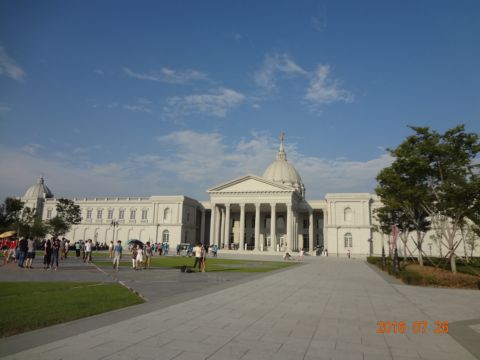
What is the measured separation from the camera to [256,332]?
26.7 ft

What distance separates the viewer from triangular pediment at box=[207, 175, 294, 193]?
73625mm

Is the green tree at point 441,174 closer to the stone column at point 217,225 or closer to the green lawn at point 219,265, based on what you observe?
the green lawn at point 219,265

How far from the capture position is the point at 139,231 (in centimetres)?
8819

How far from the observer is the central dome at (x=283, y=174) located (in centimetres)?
9619

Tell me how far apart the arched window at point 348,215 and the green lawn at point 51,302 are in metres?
65.3

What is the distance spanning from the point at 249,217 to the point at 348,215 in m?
24.7

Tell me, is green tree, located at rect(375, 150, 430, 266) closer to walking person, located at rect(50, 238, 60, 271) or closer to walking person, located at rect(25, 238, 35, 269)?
walking person, located at rect(50, 238, 60, 271)

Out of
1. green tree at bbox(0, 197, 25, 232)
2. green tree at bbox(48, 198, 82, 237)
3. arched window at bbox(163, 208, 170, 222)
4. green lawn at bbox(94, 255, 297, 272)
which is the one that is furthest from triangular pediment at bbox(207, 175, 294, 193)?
green lawn at bbox(94, 255, 297, 272)

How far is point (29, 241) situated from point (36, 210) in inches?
3217

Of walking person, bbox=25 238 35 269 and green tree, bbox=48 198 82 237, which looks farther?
green tree, bbox=48 198 82 237

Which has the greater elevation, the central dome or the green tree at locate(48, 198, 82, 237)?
the central dome

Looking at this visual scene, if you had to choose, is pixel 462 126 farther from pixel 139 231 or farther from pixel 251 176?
pixel 139 231

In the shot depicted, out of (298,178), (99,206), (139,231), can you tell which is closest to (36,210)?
(99,206)
